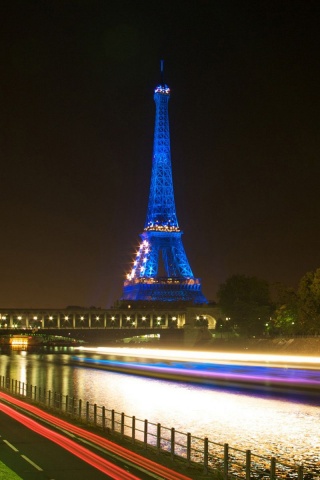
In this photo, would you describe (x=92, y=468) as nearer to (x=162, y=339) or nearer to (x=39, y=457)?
(x=39, y=457)

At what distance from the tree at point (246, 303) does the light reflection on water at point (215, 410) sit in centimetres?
6551

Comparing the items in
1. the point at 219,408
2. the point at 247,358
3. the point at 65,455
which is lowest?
the point at 219,408

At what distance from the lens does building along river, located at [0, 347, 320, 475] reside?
114ft

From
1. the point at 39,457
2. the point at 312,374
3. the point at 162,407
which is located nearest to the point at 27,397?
the point at 162,407

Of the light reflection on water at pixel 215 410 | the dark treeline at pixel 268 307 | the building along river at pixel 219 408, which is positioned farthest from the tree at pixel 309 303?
the light reflection on water at pixel 215 410

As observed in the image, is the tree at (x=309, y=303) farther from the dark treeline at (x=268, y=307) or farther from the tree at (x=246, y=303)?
the tree at (x=246, y=303)

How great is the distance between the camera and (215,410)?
156ft

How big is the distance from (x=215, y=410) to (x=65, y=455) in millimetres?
22429

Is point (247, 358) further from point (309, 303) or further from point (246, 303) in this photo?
point (246, 303)

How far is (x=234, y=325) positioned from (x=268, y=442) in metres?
117

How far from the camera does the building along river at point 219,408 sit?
34.8 m

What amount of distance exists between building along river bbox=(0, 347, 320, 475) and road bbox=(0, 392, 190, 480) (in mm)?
7078

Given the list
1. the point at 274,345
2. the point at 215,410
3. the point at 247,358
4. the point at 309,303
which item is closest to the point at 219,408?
the point at 215,410

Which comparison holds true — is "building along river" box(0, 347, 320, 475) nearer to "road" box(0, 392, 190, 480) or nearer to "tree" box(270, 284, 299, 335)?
"road" box(0, 392, 190, 480)
